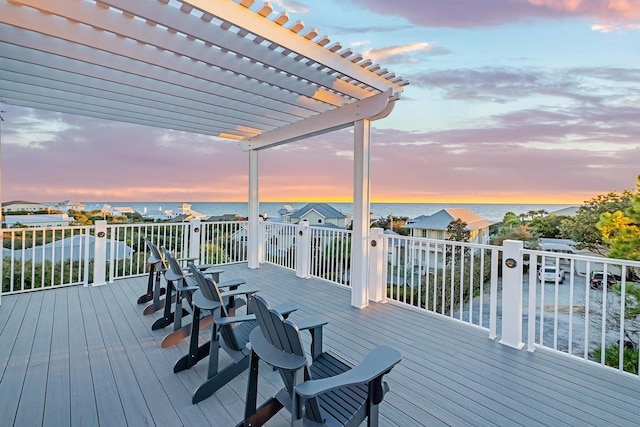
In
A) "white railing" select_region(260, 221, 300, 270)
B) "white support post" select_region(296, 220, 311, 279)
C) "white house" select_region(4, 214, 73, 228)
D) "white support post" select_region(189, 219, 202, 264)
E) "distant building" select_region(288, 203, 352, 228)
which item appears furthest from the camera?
"distant building" select_region(288, 203, 352, 228)

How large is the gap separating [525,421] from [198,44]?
407cm

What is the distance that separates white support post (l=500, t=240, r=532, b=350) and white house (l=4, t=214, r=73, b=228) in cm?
677

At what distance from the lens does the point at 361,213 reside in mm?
4293

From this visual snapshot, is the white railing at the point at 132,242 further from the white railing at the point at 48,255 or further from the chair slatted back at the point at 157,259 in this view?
the chair slatted back at the point at 157,259

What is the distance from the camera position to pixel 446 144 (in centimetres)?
1360

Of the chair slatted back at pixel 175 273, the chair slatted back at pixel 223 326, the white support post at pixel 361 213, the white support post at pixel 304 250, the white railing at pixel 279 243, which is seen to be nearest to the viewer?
the chair slatted back at pixel 223 326

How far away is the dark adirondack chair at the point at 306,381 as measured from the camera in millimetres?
1269

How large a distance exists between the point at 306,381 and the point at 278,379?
4.36 ft

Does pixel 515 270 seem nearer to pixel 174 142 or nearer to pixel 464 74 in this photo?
pixel 464 74

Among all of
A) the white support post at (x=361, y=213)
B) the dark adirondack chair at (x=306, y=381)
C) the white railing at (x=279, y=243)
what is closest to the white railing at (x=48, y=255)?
the white railing at (x=279, y=243)

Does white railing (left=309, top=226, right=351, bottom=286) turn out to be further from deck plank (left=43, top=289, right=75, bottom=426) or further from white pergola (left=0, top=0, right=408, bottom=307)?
deck plank (left=43, top=289, right=75, bottom=426)

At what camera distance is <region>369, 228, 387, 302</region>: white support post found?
14.5 feet

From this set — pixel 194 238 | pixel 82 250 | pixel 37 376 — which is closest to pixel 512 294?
pixel 37 376

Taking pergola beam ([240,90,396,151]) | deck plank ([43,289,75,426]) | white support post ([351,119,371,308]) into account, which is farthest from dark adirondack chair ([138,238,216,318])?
pergola beam ([240,90,396,151])
